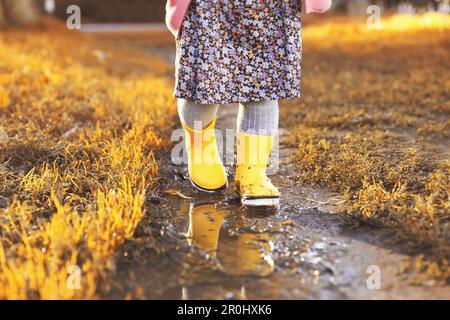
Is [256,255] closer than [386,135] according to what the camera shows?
Yes

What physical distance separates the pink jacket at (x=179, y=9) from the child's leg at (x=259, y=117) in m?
0.46

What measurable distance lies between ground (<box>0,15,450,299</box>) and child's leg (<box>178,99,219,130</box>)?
0.33m

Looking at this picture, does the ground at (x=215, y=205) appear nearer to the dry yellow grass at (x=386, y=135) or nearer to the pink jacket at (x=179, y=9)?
the dry yellow grass at (x=386, y=135)

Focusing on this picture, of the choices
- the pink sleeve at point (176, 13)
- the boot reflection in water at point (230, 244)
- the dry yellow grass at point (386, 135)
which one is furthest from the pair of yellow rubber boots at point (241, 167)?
the pink sleeve at point (176, 13)

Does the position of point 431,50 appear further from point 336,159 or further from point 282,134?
point 336,159

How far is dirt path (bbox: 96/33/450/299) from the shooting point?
186 cm

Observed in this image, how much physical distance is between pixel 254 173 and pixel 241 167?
0.07 metres

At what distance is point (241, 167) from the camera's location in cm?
274

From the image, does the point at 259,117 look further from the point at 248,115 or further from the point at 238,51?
the point at 238,51

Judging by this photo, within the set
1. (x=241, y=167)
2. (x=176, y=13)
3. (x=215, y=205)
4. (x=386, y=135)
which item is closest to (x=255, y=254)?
(x=215, y=205)

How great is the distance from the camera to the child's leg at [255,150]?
104 inches

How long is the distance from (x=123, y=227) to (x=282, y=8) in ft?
3.79

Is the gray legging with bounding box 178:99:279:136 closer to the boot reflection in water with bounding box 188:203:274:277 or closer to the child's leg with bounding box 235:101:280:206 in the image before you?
the child's leg with bounding box 235:101:280:206

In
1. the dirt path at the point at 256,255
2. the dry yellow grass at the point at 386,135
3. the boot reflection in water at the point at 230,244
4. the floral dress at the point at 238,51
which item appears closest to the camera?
the dirt path at the point at 256,255
